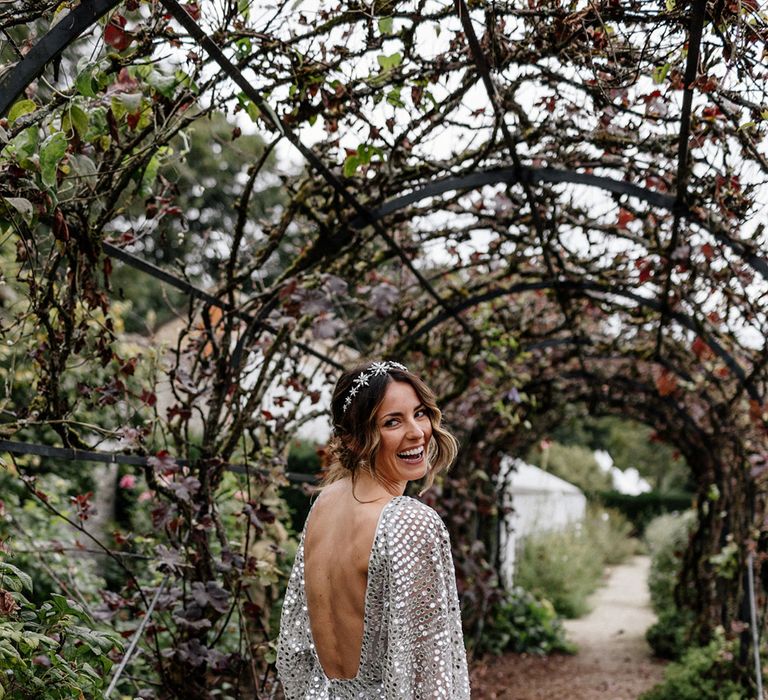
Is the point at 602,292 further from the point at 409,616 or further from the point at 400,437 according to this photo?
the point at 409,616

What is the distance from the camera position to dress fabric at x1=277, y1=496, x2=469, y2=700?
1.85 meters

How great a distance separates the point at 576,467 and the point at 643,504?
2.30 meters

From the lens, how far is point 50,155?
1906mm

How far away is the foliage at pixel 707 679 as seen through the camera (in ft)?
17.6

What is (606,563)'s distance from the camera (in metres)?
18.9

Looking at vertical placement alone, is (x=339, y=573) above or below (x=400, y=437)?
below

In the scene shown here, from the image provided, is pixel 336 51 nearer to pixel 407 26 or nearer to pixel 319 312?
pixel 407 26

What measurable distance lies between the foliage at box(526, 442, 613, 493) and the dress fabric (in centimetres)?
2139

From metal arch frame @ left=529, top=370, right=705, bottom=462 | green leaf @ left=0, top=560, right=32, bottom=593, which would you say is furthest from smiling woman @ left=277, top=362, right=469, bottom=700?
metal arch frame @ left=529, top=370, right=705, bottom=462

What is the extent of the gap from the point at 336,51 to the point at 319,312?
0.97 meters

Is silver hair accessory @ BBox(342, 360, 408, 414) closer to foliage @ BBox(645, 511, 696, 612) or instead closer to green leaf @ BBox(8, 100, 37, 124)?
green leaf @ BBox(8, 100, 37, 124)

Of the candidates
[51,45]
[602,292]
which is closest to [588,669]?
[602,292]

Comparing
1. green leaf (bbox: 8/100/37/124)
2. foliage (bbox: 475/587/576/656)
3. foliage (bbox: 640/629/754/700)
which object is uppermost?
green leaf (bbox: 8/100/37/124)

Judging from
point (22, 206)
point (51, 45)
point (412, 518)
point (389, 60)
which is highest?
point (389, 60)
